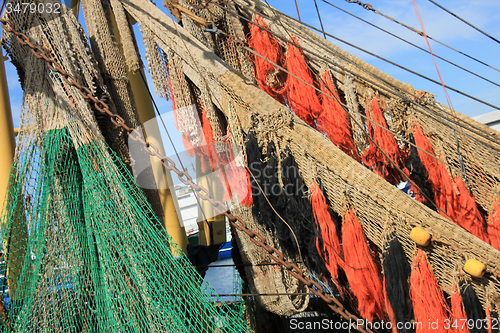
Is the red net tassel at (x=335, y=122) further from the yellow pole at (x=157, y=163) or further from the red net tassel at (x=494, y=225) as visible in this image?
the yellow pole at (x=157, y=163)

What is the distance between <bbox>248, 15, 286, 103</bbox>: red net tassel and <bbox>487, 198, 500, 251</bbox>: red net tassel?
6.47ft

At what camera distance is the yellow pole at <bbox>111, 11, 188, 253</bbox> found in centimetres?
436

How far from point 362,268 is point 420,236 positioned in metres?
0.37

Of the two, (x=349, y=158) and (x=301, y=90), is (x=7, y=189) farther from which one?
(x=301, y=90)

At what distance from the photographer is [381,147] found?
9.27 feet

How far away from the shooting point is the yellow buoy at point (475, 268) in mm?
1407

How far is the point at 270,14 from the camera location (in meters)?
3.20

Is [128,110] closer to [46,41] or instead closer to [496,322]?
[46,41]

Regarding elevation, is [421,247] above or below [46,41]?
below

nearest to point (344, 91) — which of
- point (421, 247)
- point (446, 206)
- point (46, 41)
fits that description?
point (446, 206)

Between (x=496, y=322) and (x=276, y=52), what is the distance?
2.73m

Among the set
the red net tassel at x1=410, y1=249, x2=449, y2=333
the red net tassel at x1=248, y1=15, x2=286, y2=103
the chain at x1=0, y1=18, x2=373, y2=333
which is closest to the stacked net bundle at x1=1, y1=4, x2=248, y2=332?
the chain at x1=0, y1=18, x2=373, y2=333

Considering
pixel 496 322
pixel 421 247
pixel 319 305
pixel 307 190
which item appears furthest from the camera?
pixel 319 305

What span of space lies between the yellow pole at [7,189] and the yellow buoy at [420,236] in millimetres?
2410
